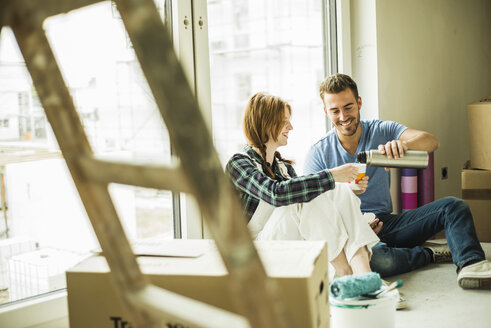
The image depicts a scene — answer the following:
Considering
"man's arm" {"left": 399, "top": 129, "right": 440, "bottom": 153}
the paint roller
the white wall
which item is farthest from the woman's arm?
the white wall

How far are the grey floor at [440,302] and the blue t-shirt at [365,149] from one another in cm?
39

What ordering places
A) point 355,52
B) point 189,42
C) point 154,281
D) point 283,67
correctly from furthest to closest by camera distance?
1. point 355,52
2. point 283,67
3. point 189,42
4. point 154,281

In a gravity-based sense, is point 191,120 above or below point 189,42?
below

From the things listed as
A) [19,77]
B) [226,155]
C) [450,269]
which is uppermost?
[19,77]

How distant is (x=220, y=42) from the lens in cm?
252

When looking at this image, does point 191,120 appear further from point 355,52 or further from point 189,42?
point 355,52

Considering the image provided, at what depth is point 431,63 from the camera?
3.52 m

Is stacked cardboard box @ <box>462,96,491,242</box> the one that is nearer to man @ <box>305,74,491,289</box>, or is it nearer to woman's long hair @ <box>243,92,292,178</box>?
man @ <box>305,74,491,289</box>

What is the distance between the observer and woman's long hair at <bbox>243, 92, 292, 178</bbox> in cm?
221

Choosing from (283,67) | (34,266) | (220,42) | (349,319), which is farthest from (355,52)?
(34,266)

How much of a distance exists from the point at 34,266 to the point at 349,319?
1.15 metres

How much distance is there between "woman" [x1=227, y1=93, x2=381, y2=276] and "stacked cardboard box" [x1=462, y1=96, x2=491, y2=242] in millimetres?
1113

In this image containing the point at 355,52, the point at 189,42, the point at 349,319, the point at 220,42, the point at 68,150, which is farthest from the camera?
the point at 355,52

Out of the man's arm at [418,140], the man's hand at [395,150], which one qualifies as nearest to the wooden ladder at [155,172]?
the man's hand at [395,150]
